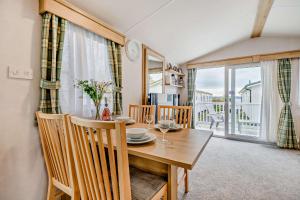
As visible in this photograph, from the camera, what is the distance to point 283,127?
3.29m

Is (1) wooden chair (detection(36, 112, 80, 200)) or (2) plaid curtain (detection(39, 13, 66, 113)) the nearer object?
(1) wooden chair (detection(36, 112, 80, 200))

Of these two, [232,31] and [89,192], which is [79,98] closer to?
[89,192]

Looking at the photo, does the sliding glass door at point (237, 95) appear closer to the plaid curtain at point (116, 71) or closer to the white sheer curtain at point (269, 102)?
the white sheer curtain at point (269, 102)

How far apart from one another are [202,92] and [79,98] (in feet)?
12.9

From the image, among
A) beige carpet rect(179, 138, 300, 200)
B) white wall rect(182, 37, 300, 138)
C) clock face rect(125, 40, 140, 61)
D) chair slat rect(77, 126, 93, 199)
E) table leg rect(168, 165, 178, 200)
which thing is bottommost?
beige carpet rect(179, 138, 300, 200)

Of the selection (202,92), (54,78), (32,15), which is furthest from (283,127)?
(32,15)

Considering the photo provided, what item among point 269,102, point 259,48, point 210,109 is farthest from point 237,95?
point 259,48

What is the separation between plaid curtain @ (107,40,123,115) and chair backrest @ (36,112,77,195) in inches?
43.5

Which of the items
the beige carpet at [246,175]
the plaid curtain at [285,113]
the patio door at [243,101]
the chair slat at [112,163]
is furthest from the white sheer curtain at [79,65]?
the plaid curtain at [285,113]

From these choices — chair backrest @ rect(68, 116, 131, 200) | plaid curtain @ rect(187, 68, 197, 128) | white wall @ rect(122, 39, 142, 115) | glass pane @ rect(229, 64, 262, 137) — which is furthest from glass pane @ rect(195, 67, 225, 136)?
chair backrest @ rect(68, 116, 131, 200)

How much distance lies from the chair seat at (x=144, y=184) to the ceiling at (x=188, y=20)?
193cm

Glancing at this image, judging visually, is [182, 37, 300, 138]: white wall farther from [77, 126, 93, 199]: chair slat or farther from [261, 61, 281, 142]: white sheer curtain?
[77, 126, 93, 199]: chair slat

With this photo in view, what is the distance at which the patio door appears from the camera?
12.5 feet

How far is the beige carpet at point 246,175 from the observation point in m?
1.73
